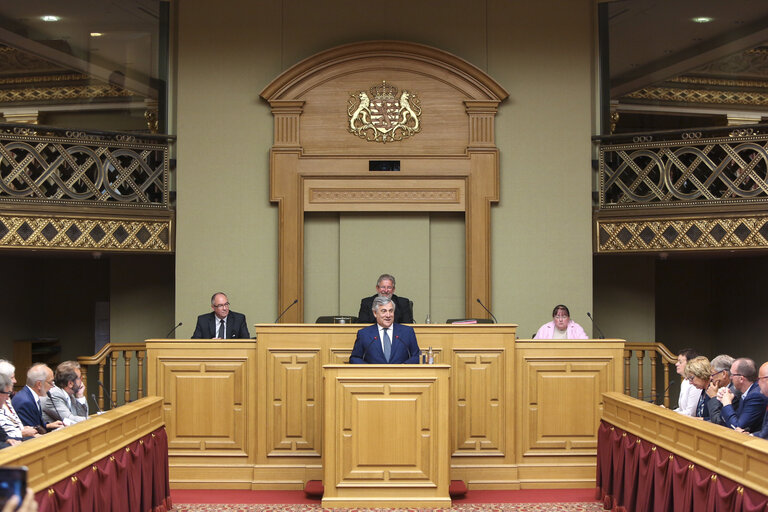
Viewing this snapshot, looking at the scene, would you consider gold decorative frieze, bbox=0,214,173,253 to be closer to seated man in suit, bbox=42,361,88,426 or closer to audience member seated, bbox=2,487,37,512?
seated man in suit, bbox=42,361,88,426

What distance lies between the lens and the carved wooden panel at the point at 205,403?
767 centimetres

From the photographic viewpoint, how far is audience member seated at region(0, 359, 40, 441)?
5321 millimetres

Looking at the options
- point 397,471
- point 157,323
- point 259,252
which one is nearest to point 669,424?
point 397,471

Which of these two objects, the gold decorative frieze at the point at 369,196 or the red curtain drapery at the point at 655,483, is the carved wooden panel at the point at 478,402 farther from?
the gold decorative frieze at the point at 369,196

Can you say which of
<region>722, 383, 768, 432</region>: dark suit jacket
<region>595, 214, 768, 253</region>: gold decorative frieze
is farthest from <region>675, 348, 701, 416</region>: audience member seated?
<region>595, 214, 768, 253</region>: gold decorative frieze

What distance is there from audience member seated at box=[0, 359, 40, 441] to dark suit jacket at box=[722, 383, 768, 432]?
14.4 ft

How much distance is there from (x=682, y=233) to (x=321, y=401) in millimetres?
4693

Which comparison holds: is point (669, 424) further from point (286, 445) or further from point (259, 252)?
point (259, 252)

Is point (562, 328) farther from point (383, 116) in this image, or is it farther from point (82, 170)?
point (82, 170)

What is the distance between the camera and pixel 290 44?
10.3 metres

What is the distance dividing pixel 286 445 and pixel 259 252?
3.01 m

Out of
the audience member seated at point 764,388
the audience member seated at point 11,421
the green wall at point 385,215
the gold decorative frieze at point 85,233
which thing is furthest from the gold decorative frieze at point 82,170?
the audience member seated at point 764,388

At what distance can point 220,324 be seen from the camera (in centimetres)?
836

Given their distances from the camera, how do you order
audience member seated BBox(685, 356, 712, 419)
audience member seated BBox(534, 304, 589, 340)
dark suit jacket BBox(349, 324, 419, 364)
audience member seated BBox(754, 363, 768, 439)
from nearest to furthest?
1. audience member seated BBox(754, 363, 768, 439)
2. audience member seated BBox(685, 356, 712, 419)
3. dark suit jacket BBox(349, 324, 419, 364)
4. audience member seated BBox(534, 304, 589, 340)
